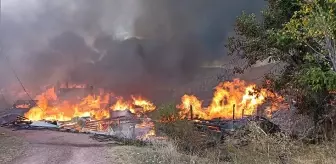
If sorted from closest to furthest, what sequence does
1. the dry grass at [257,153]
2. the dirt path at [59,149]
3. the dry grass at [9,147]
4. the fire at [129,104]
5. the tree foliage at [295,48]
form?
the tree foliage at [295,48]
the dry grass at [257,153]
the dirt path at [59,149]
the dry grass at [9,147]
the fire at [129,104]

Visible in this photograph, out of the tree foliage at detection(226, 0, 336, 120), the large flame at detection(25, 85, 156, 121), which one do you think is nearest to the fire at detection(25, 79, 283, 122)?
the large flame at detection(25, 85, 156, 121)

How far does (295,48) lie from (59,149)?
12.0 meters

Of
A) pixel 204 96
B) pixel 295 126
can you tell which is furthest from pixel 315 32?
pixel 204 96

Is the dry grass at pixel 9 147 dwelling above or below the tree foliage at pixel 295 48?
below

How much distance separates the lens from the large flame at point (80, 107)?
164 feet

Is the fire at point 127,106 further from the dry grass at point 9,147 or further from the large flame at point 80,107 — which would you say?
the dry grass at point 9,147

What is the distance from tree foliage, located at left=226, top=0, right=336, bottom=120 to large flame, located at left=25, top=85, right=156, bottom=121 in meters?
30.2

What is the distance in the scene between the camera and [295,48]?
58.4 ft

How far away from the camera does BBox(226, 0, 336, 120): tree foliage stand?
12.9 metres

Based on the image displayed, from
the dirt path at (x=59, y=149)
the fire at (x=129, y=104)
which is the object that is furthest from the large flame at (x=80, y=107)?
the dirt path at (x=59, y=149)

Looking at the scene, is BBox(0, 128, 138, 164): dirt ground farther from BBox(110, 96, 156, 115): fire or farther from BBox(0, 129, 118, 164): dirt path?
BBox(110, 96, 156, 115): fire

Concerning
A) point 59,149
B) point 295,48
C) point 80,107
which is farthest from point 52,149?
point 80,107

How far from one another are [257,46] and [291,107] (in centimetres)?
415

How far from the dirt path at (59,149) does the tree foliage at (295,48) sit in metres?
8.50
